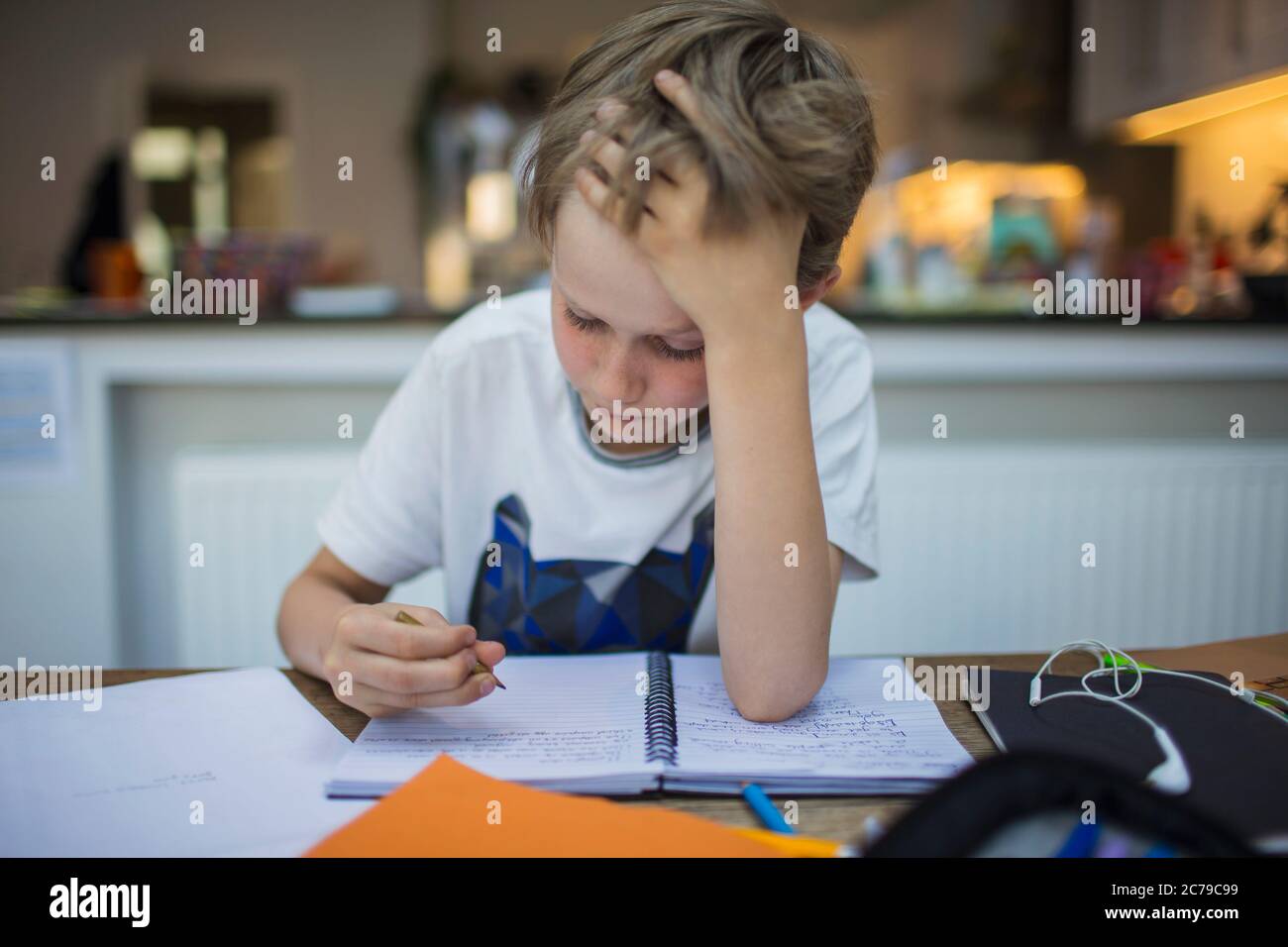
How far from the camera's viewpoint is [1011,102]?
402 centimetres

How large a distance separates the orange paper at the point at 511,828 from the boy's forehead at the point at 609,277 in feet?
0.99

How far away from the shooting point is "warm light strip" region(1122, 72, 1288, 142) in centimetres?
210

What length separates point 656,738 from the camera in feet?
1.86

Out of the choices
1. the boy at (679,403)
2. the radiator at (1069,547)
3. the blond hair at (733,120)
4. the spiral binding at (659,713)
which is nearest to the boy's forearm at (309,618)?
the boy at (679,403)

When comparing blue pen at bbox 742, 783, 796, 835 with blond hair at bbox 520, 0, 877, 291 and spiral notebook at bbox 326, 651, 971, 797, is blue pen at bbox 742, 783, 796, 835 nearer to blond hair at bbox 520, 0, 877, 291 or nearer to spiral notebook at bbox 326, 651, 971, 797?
spiral notebook at bbox 326, 651, 971, 797

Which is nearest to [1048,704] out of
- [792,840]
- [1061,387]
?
[792,840]

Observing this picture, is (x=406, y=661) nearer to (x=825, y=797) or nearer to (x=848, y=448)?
(x=825, y=797)

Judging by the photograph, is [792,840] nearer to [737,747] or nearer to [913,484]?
[737,747]

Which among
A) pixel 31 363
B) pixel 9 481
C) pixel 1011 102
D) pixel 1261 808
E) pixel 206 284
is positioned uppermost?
pixel 1011 102

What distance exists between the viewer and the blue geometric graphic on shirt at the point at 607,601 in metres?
0.92

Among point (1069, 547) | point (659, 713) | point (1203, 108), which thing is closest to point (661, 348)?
point (659, 713)

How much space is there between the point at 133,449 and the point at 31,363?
19 centimetres

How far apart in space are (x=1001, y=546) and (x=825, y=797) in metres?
1.16

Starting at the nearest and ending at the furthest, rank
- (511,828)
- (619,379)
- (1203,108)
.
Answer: (511,828)
(619,379)
(1203,108)
